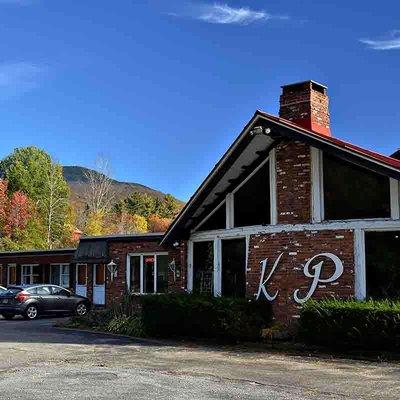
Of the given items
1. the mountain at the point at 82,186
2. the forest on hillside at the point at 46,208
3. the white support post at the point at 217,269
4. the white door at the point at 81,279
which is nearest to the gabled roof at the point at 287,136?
the white support post at the point at 217,269

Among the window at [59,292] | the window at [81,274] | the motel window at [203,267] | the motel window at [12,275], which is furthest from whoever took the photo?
the motel window at [12,275]

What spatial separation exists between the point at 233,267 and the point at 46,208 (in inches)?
1975

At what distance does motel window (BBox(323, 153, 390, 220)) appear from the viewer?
15.1m

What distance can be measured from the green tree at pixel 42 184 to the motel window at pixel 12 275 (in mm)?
26590

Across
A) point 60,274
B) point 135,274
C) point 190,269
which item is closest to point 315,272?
point 190,269

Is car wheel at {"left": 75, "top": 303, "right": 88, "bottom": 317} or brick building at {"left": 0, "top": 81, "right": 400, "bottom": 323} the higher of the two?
brick building at {"left": 0, "top": 81, "right": 400, "bottom": 323}

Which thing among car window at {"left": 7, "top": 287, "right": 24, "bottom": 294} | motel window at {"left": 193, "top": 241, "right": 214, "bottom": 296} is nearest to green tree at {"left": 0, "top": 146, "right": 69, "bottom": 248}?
car window at {"left": 7, "top": 287, "right": 24, "bottom": 294}

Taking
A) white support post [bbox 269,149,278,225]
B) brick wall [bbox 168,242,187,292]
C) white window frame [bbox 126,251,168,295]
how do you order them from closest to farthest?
white support post [bbox 269,149,278,225], brick wall [bbox 168,242,187,292], white window frame [bbox 126,251,168,295]

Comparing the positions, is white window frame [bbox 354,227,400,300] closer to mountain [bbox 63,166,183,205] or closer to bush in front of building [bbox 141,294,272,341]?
bush in front of building [bbox 141,294,272,341]

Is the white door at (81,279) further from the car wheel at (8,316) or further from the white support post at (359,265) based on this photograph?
the white support post at (359,265)

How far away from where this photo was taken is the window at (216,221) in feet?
60.3

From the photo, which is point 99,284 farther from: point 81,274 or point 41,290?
point 41,290

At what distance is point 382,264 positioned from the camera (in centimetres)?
1494

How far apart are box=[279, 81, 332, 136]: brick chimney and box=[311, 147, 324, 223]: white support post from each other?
265 cm
